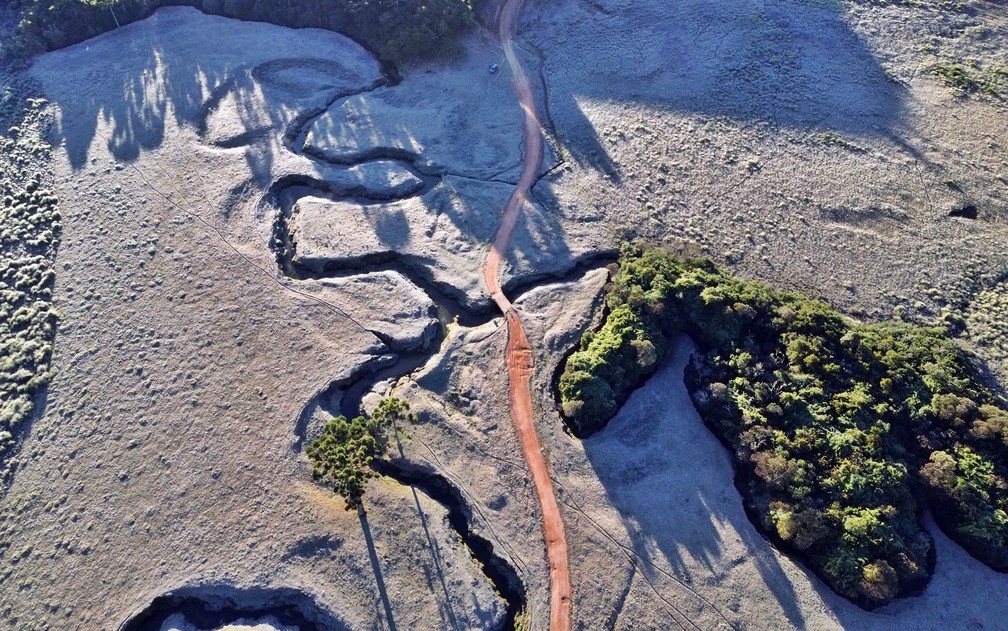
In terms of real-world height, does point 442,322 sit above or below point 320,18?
below

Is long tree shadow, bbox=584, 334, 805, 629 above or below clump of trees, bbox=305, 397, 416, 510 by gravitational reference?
below

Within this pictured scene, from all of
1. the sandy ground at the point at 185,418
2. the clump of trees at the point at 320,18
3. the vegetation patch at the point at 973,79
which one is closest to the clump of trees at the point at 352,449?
the sandy ground at the point at 185,418

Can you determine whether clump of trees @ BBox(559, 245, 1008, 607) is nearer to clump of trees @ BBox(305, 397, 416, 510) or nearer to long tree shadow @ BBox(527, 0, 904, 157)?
clump of trees @ BBox(305, 397, 416, 510)

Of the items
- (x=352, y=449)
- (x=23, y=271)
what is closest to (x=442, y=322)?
(x=352, y=449)

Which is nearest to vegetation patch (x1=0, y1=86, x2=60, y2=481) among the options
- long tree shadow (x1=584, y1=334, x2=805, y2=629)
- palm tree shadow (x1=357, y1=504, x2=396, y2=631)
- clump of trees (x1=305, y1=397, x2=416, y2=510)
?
clump of trees (x1=305, y1=397, x2=416, y2=510)

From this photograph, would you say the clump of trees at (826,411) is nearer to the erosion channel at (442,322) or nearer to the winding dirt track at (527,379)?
the winding dirt track at (527,379)

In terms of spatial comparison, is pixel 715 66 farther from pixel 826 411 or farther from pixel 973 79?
pixel 826 411

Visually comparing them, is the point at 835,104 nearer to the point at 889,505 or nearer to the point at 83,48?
the point at 889,505
